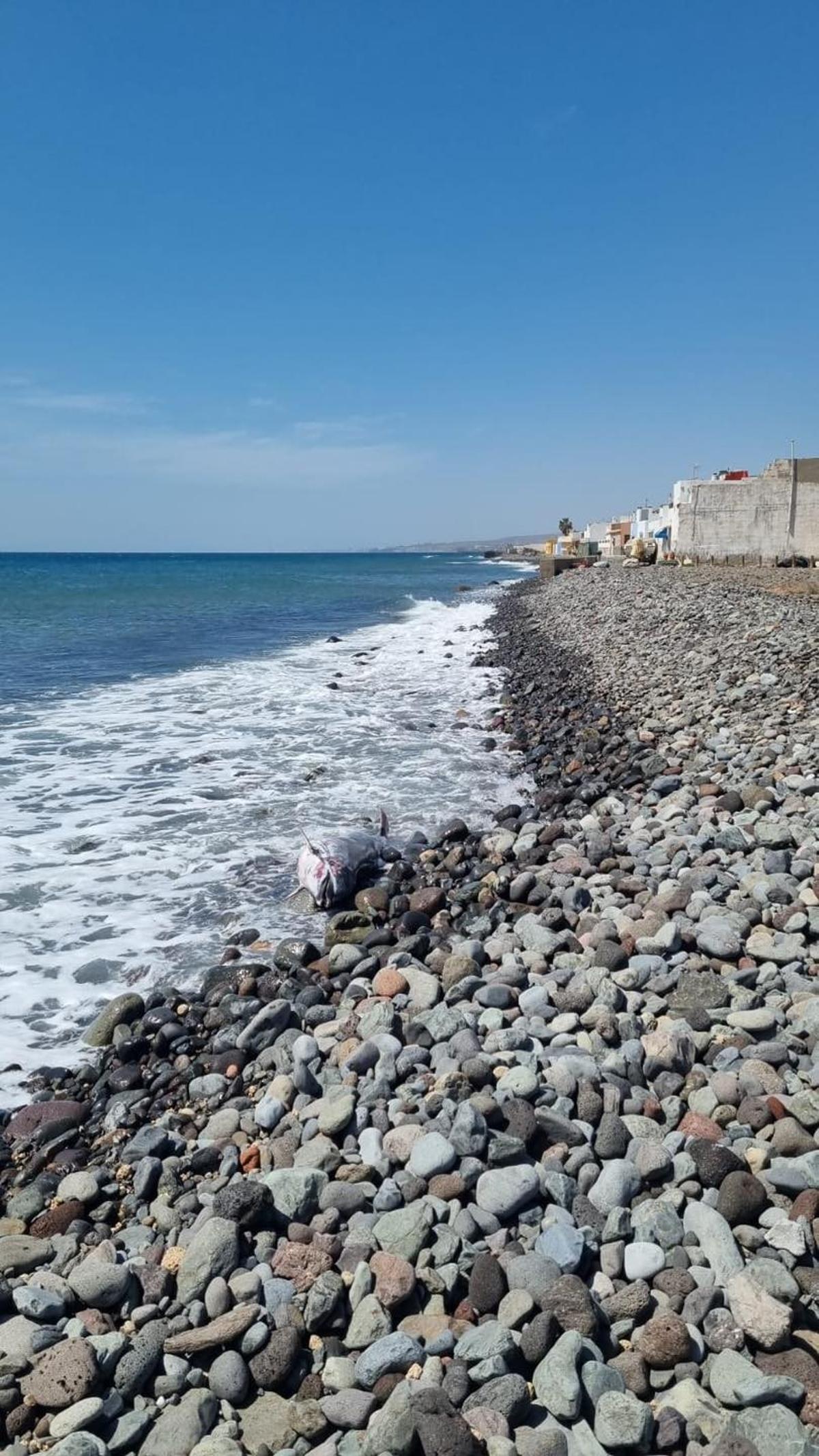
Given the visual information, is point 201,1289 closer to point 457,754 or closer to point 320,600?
point 457,754

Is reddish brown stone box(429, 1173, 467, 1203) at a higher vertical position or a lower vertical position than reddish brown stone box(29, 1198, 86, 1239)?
higher

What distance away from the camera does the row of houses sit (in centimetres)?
2794

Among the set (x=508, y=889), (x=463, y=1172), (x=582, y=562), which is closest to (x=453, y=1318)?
(x=463, y=1172)

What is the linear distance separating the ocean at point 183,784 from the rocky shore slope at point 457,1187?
613mm

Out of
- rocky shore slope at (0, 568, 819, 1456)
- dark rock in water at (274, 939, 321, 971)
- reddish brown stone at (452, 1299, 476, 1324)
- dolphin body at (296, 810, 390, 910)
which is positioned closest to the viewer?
rocky shore slope at (0, 568, 819, 1456)

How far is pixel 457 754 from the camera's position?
10.6 metres

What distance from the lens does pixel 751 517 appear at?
30.0 metres

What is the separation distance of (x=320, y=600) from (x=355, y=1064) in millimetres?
39905

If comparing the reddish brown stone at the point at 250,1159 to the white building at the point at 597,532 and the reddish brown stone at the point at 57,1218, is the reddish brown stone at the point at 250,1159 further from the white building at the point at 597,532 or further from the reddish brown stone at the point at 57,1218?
the white building at the point at 597,532

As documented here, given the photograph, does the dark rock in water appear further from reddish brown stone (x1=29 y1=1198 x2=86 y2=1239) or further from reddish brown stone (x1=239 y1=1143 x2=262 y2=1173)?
reddish brown stone (x1=29 y1=1198 x2=86 y2=1239)

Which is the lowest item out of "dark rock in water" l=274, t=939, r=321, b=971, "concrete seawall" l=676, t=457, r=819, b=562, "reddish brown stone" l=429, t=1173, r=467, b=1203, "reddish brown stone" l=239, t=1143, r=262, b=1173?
"reddish brown stone" l=239, t=1143, r=262, b=1173

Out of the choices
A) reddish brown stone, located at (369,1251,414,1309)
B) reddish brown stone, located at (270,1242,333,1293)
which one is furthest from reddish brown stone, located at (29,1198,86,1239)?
reddish brown stone, located at (369,1251,414,1309)

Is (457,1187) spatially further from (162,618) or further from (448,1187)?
(162,618)

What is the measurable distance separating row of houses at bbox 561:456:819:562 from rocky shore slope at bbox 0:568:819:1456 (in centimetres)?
2594
